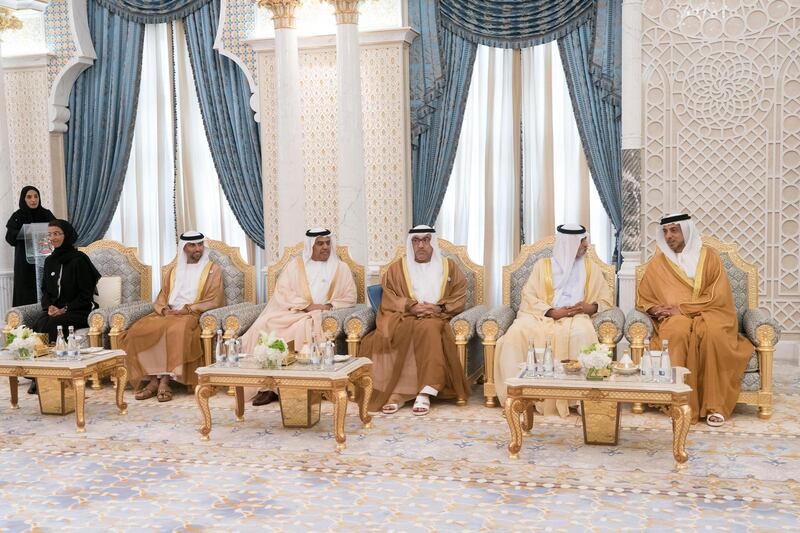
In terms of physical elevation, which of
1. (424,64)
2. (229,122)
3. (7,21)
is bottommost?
(229,122)

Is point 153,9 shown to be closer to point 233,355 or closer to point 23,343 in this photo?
point 23,343

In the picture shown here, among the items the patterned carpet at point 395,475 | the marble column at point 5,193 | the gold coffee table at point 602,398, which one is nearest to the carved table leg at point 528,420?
the patterned carpet at point 395,475

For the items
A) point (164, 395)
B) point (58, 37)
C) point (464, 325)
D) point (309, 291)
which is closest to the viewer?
point (464, 325)

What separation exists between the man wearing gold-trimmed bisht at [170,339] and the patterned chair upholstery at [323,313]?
29 cm

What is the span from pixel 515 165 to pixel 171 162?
339 cm

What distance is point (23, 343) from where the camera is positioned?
5.62 m

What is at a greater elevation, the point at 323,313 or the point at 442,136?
the point at 442,136

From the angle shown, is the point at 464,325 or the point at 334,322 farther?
the point at 334,322

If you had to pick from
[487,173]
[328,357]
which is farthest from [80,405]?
[487,173]

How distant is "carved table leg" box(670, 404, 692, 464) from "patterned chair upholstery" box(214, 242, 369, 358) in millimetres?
2396

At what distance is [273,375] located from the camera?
501cm

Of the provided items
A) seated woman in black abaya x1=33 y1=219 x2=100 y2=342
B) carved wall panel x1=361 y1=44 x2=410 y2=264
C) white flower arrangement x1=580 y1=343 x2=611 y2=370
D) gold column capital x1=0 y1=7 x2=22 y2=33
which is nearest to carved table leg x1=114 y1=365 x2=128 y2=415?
seated woman in black abaya x1=33 y1=219 x2=100 y2=342

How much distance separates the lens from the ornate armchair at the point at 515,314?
5719mm

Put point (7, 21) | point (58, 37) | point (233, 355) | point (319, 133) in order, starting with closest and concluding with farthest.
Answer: point (233, 355)
point (319, 133)
point (7, 21)
point (58, 37)
